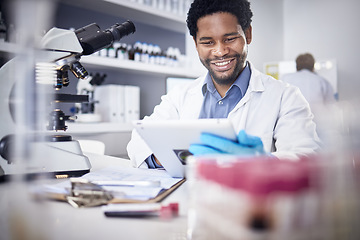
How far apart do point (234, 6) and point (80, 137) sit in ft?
5.33

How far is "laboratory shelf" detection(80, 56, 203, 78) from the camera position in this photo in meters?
2.35

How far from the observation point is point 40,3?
0.40 m

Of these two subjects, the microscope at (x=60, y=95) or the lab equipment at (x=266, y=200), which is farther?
the microscope at (x=60, y=95)

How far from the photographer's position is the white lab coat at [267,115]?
3.99 feet

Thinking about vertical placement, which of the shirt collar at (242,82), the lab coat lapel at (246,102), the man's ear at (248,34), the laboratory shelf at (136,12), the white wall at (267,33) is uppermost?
the white wall at (267,33)

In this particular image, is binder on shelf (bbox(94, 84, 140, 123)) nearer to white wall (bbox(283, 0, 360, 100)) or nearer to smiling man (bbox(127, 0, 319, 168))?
smiling man (bbox(127, 0, 319, 168))

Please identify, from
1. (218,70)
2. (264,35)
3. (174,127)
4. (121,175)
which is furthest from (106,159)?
(264,35)

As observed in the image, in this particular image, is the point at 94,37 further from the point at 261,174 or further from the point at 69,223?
the point at 261,174

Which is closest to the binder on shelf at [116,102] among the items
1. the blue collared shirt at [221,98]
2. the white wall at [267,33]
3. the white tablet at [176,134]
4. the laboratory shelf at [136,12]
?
the laboratory shelf at [136,12]

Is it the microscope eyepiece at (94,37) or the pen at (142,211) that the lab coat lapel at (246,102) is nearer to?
the microscope eyepiece at (94,37)

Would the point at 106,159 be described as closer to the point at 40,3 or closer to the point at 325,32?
the point at 40,3

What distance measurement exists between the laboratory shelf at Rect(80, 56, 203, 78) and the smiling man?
0.96 meters

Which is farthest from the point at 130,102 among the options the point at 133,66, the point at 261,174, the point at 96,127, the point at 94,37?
the point at 261,174

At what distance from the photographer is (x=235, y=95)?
1532mm
